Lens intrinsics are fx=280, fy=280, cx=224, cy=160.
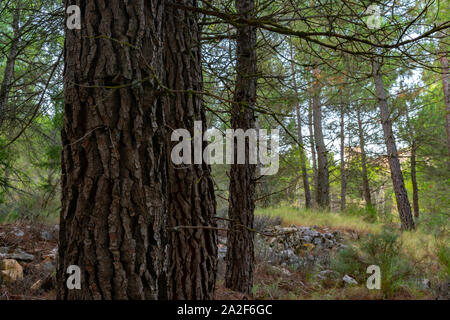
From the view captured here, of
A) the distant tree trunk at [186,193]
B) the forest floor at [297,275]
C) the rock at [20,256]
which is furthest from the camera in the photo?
the rock at [20,256]

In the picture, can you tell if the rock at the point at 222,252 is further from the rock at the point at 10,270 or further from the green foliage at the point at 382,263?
the rock at the point at 10,270

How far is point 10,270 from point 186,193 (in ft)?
7.90

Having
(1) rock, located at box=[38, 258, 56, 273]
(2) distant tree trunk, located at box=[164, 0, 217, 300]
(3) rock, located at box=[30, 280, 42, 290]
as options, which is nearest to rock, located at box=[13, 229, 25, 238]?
(1) rock, located at box=[38, 258, 56, 273]

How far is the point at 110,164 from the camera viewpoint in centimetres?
135

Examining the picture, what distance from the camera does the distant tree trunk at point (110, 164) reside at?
51.9 inches

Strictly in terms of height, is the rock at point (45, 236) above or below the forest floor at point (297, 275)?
above

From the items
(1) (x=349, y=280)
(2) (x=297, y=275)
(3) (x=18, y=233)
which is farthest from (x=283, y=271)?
(3) (x=18, y=233)

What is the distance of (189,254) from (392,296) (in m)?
2.91

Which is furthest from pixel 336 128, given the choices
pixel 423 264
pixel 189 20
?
pixel 189 20

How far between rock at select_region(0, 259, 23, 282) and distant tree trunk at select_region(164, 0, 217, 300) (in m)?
2.05

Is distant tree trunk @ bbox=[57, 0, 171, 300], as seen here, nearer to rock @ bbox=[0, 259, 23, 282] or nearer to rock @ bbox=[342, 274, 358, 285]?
rock @ bbox=[0, 259, 23, 282]

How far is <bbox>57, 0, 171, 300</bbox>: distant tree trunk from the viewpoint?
132 centimetres

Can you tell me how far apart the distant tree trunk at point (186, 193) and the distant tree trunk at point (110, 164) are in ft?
2.07

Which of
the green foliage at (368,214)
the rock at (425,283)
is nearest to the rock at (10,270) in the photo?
the rock at (425,283)
